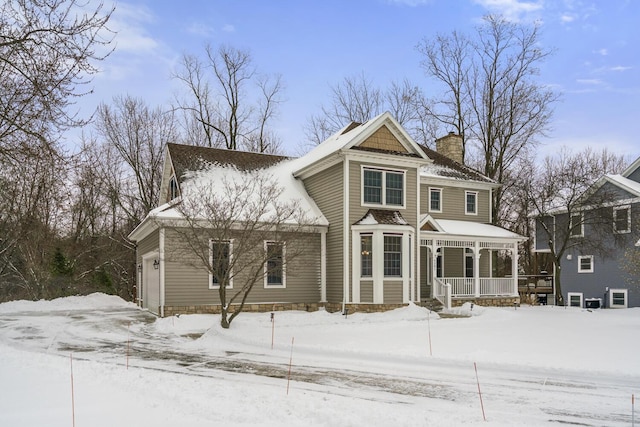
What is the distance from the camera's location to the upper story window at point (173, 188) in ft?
76.3

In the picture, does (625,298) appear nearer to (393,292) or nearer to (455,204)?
(455,204)

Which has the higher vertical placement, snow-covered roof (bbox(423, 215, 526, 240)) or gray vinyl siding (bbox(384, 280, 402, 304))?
snow-covered roof (bbox(423, 215, 526, 240))

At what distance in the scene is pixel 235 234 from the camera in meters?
19.3

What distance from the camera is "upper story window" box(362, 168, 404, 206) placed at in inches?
865

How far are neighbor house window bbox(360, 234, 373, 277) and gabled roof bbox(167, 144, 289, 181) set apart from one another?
6867 mm

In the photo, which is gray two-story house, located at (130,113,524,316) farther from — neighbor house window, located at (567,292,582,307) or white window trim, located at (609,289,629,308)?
neighbor house window, located at (567,292,582,307)

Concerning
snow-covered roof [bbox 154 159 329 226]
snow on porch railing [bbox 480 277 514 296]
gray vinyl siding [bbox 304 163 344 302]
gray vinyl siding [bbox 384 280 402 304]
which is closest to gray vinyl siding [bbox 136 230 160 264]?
snow-covered roof [bbox 154 159 329 226]

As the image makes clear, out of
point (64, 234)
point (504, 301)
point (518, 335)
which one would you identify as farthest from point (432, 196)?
point (64, 234)

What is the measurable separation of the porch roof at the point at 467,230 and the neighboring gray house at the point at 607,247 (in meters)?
4.25

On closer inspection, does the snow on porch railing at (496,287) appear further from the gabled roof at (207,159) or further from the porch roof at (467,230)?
the gabled roof at (207,159)

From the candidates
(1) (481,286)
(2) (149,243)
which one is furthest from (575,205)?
(2) (149,243)

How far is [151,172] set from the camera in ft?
121

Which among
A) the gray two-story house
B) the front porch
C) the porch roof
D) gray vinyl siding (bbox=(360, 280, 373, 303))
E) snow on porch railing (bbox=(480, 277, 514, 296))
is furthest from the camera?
snow on porch railing (bbox=(480, 277, 514, 296))

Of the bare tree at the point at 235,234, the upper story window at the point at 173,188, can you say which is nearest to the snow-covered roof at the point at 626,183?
the bare tree at the point at 235,234
